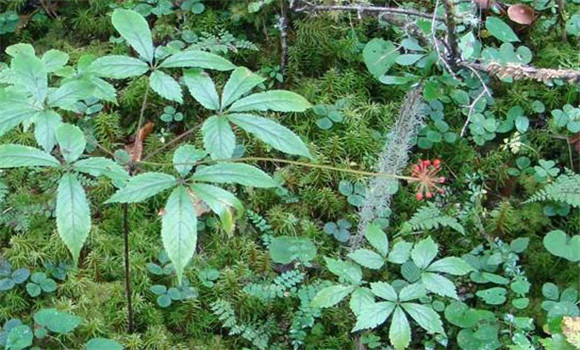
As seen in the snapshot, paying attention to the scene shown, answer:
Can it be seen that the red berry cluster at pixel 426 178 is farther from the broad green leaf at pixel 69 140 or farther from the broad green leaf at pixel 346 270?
the broad green leaf at pixel 69 140

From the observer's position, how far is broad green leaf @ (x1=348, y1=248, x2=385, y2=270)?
243cm

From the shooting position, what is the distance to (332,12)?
3.24 metres

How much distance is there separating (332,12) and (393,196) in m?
0.93

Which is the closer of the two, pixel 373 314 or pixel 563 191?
pixel 373 314

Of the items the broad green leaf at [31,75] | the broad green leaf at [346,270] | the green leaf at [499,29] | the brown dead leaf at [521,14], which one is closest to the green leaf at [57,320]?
the broad green leaf at [31,75]

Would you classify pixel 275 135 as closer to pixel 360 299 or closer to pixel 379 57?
pixel 360 299

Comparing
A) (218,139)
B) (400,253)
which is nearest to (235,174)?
(218,139)

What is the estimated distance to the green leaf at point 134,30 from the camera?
79.7 inches

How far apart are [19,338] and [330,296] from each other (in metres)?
1.04

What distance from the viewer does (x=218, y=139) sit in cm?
195

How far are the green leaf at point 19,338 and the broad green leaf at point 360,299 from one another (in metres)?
1.08

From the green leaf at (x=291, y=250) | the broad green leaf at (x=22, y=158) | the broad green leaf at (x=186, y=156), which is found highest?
the broad green leaf at (x=22, y=158)

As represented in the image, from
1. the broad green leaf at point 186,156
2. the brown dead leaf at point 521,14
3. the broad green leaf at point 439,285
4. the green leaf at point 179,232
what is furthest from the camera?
the brown dead leaf at point 521,14

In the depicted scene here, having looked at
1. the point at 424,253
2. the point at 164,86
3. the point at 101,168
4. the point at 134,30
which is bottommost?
the point at 424,253
